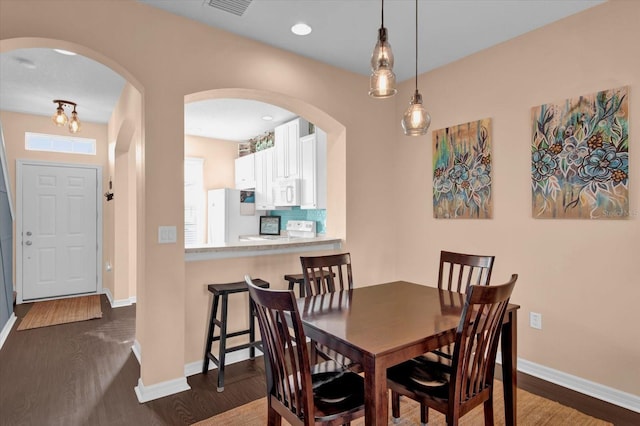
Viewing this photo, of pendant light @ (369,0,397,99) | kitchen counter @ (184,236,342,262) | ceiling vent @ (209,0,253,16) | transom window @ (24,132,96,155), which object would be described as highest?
ceiling vent @ (209,0,253,16)

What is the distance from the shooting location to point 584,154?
249 cm

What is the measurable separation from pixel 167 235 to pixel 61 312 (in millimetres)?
3207

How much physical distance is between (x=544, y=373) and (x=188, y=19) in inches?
150

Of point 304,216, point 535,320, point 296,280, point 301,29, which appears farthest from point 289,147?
point 535,320

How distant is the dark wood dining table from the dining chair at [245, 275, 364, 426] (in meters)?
0.17

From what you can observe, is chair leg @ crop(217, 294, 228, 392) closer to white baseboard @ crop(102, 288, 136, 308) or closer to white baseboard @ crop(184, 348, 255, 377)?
white baseboard @ crop(184, 348, 255, 377)

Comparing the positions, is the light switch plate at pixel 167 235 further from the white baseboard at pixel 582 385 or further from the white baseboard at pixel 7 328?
the white baseboard at pixel 582 385

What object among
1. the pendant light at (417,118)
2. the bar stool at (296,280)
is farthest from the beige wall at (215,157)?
the pendant light at (417,118)

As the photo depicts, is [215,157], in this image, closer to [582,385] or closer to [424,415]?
[424,415]

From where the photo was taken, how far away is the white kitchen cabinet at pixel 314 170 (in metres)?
4.08

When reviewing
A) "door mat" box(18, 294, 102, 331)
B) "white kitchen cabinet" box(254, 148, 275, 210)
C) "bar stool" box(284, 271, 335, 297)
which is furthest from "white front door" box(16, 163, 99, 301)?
"bar stool" box(284, 271, 335, 297)

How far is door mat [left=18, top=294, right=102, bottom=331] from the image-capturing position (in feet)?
13.4

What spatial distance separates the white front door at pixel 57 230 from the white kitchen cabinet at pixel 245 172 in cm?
222

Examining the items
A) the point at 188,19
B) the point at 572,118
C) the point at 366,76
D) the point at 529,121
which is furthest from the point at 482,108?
the point at 188,19
